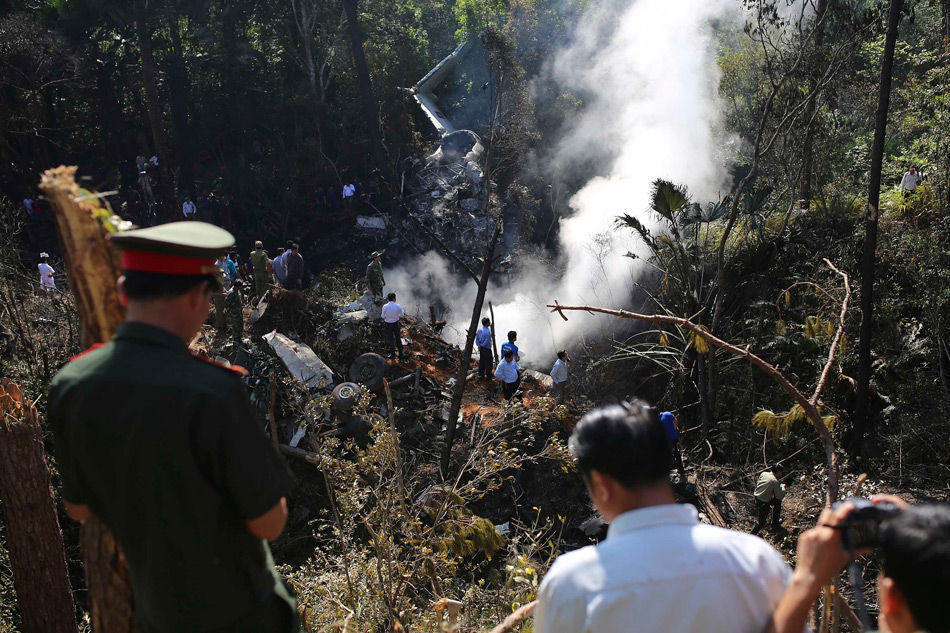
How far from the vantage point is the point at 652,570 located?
4.45 feet

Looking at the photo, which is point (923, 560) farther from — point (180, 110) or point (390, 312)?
point (180, 110)

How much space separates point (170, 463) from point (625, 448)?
1014 mm

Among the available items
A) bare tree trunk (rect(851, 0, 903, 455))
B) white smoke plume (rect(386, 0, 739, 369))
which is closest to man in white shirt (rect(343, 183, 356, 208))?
white smoke plume (rect(386, 0, 739, 369))

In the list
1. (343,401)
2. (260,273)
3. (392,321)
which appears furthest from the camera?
(260,273)

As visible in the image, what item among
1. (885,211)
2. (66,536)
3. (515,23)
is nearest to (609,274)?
(885,211)

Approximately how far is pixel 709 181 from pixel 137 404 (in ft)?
Answer: 67.3

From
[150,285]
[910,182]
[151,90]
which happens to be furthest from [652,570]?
[151,90]

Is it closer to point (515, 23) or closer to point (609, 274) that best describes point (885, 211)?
point (609, 274)

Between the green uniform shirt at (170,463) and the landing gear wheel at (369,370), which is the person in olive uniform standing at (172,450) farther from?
the landing gear wheel at (369,370)

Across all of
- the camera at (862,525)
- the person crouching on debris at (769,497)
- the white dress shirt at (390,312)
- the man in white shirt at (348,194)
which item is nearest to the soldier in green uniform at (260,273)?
the white dress shirt at (390,312)

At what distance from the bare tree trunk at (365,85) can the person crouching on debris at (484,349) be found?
34.2ft

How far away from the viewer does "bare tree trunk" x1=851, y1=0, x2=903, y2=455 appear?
8844 millimetres

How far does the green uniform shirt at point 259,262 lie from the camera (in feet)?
41.6

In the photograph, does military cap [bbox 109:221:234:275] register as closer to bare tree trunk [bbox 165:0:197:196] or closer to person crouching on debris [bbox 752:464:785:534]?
person crouching on debris [bbox 752:464:785:534]
